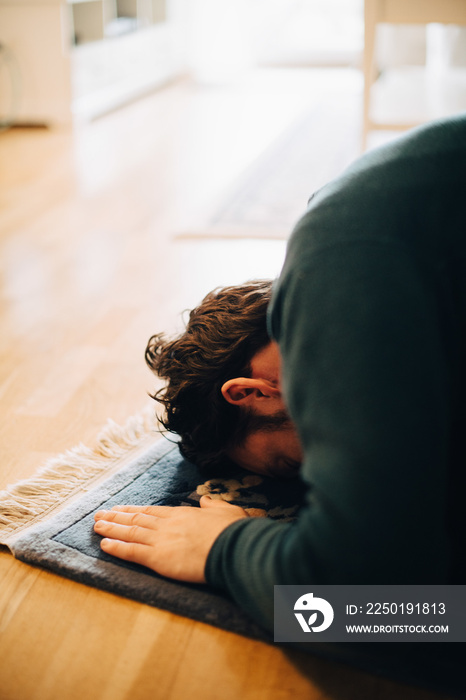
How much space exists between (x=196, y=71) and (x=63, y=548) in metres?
4.77

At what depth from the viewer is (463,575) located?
2.67 ft

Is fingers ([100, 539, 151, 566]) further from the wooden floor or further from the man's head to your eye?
the man's head

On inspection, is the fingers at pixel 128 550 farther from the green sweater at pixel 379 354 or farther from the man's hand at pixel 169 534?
the green sweater at pixel 379 354

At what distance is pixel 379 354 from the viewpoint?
2.00ft

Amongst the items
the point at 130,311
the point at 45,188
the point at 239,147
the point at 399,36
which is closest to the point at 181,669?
the point at 130,311

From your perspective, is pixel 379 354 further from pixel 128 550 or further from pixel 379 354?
pixel 128 550

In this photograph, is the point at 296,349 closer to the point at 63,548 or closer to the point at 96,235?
the point at 63,548

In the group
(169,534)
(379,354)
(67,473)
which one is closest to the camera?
(379,354)

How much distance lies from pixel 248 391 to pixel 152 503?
0.27 metres

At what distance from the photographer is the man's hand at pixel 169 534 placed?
86cm

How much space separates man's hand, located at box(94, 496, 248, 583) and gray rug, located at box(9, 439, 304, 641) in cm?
2

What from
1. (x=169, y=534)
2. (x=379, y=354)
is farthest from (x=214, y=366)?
(x=379, y=354)

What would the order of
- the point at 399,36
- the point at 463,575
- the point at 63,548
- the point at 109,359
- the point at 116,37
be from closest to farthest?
the point at 463,575, the point at 63,548, the point at 109,359, the point at 399,36, the point at 116,37

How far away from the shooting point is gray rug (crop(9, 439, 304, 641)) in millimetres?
887
